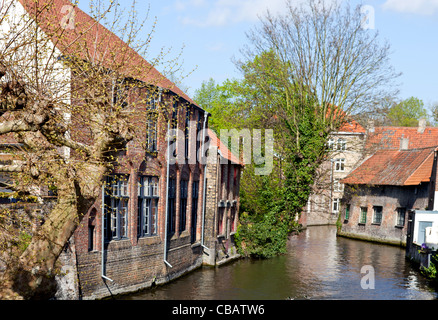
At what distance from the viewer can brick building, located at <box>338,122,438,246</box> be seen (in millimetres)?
37094

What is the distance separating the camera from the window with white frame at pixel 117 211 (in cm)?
1747

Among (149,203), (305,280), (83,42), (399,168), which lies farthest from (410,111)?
(83,42)

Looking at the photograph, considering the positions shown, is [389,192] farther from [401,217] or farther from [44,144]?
[44,144]

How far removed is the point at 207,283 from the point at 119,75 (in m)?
10.9

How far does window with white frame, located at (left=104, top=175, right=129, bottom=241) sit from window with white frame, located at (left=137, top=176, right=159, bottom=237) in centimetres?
89

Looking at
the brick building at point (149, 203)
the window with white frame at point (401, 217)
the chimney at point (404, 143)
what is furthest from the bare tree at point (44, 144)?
the chimney at point (404, 143)

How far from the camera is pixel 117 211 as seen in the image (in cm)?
1788

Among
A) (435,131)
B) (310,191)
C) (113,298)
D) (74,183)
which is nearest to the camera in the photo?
(74,183)

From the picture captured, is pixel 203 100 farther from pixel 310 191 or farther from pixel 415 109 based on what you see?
pixel 415 109

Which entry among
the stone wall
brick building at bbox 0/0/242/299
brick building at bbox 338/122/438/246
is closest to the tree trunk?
brick building at bbox 0/0/242/299

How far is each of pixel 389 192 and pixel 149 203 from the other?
25.5 m

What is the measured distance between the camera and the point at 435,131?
48.0m

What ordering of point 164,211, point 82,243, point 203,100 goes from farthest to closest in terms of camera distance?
point 203,100
point 164,211
point 82,243

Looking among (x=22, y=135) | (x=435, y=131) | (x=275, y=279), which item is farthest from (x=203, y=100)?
(x=22, y=135)
